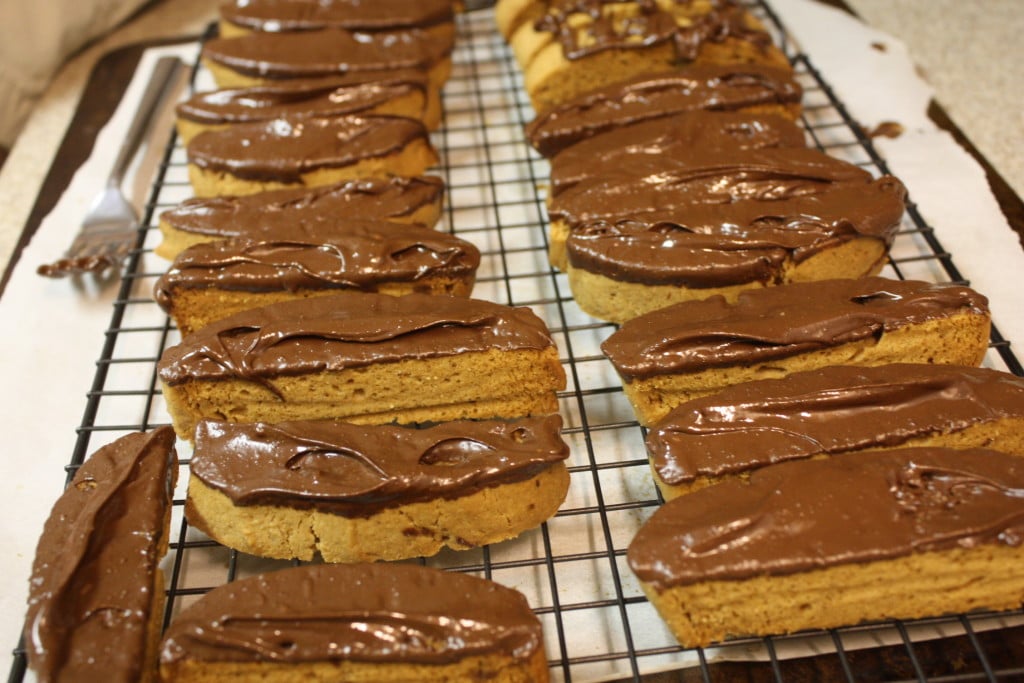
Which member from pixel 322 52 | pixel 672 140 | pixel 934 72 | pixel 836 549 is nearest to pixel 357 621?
pixel 836 549

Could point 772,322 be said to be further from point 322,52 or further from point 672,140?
point 322,52

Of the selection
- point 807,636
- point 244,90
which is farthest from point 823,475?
point 244,90

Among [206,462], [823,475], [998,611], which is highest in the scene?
[206,462]

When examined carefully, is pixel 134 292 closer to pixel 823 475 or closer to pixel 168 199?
pixel 168 199

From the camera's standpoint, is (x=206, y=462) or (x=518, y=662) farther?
(x=206, y=462)

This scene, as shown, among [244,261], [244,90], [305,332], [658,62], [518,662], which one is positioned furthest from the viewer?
[658,62]

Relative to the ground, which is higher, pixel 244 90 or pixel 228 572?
pixel 244 90

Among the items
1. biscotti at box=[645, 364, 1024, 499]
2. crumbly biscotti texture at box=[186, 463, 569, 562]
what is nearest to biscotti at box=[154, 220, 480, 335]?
crumbly biscotti texture at box=[186, 463, 569, 562]
